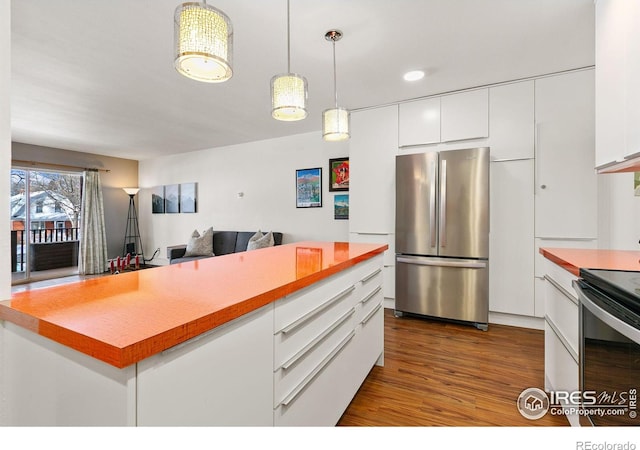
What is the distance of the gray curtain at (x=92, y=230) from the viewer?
5.90m

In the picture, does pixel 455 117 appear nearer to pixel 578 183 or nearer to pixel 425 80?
pixel 425 80

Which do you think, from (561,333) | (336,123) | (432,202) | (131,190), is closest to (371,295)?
(561,333)

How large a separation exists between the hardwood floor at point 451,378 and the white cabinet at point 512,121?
175cm

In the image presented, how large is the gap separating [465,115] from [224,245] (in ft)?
14.0

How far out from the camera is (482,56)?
2.49 metres

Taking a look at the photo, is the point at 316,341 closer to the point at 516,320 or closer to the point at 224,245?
the point at 516,320

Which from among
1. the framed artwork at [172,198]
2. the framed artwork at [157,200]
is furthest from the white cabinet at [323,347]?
the framed artwork at [157,200]

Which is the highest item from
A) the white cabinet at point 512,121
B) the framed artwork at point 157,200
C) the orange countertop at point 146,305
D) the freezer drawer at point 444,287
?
the white cabinet at point 512,121

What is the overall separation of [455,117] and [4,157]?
3.39m

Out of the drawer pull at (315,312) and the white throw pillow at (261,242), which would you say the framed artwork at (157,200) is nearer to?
the white throw pillow at (261,242)

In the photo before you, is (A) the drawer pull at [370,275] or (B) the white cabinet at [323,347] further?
(A) the drawer pull at [370,275]

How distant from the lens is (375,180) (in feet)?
11.7

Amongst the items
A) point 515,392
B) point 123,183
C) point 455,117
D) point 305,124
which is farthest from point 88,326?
point 123,183

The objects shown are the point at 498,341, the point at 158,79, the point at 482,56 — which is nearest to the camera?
the point at 482,56
